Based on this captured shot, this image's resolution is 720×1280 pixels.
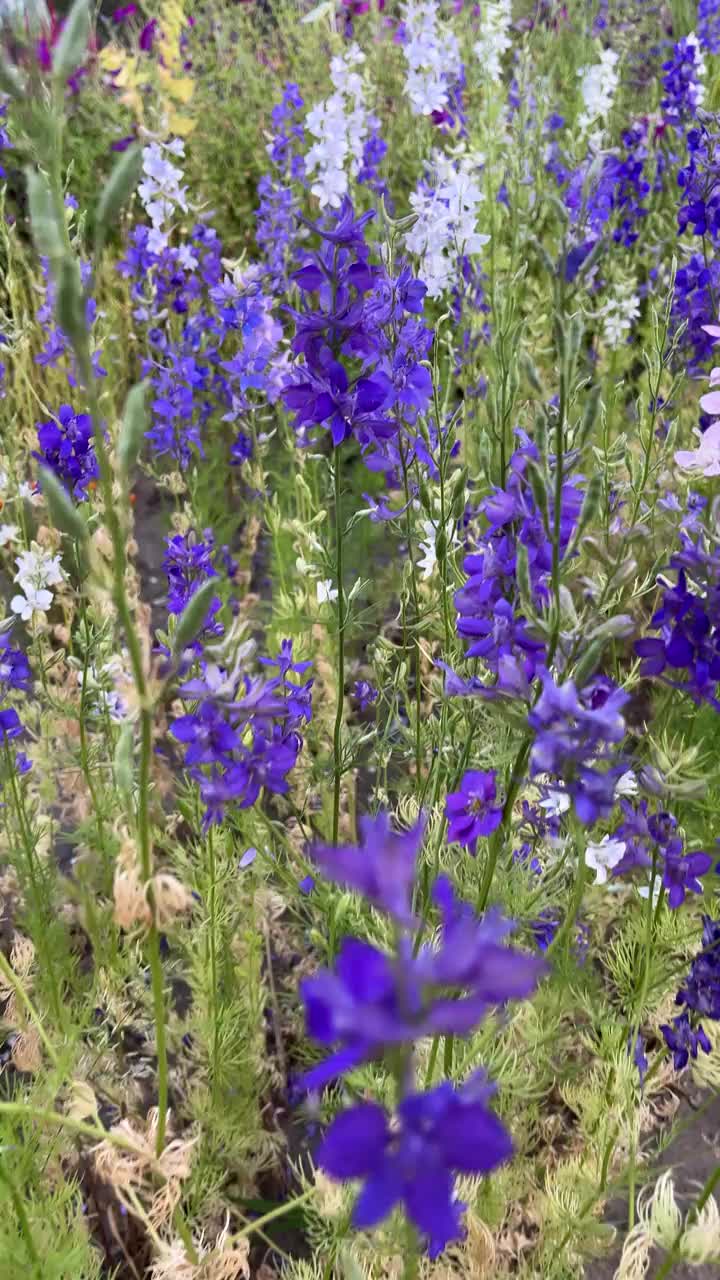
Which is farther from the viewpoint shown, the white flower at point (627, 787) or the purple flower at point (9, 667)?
the purple flower at point (9, 667)

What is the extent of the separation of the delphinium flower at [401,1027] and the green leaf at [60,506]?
451 millimetres

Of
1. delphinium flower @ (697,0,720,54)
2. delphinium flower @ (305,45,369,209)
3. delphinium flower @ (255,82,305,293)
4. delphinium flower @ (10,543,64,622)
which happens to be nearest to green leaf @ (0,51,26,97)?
delphinium flower @ (10,543,64,622)

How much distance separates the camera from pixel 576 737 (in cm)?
92

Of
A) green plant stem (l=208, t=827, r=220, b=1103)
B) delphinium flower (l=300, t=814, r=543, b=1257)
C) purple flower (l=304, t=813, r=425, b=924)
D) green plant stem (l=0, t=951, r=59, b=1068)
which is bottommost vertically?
green plant stem (l=208, t=827, r=220, b=1103)

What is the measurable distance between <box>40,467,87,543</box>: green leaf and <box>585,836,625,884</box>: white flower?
111 cm

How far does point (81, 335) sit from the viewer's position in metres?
0.74

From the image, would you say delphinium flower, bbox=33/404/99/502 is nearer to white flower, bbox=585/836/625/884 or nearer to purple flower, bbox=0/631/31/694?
purple flower, bbox=0/631/31/694

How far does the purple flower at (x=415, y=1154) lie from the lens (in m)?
0.49

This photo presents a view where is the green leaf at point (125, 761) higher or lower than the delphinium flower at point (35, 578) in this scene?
higher

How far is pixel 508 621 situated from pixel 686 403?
8.93 feet

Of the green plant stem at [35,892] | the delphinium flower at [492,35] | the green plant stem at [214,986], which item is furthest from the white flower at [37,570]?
the delphinium flower at [492,35]

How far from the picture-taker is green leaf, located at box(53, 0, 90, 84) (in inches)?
Answer: 30.0

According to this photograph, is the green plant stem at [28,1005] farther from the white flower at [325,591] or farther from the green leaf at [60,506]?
the white flower at [325,591]

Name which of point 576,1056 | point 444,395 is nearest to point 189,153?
point 444,395
